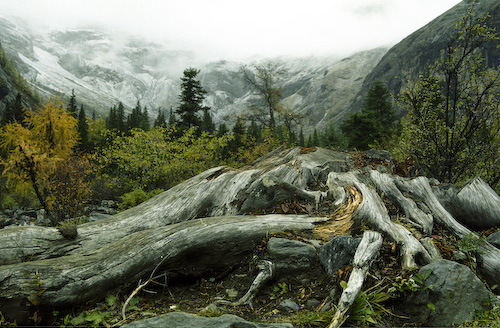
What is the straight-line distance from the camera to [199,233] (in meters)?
5.40

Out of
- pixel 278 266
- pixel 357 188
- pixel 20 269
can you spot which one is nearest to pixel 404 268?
pixel 278 266

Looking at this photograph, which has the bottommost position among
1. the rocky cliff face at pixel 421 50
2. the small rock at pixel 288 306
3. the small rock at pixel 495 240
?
the small rock at pixel 495 240

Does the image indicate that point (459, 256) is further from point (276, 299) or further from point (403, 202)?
point (276, 299)

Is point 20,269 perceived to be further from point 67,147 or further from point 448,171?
point 67,147

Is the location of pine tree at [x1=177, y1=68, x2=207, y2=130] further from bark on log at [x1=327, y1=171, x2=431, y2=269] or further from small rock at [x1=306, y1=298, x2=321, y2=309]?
small rock at [x1=306, y1=298, x2=321, y2=309]

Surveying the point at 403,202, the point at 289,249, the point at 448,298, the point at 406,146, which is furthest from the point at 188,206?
the point at 406,146

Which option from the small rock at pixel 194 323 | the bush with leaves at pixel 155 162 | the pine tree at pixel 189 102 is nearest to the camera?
the small rock at pixel 194 323

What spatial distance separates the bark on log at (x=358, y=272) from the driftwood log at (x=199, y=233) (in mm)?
518

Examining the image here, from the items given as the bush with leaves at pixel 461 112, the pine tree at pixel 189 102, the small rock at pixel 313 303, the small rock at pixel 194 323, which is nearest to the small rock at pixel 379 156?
the bush with leaves at pixel 461 112

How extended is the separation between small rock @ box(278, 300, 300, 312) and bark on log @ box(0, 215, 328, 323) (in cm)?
133

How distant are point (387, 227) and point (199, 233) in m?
3.54

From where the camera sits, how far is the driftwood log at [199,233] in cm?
441

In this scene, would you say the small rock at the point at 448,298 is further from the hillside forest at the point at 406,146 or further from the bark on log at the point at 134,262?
the hillside forest at the point at 406,146

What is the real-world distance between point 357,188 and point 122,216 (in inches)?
229
